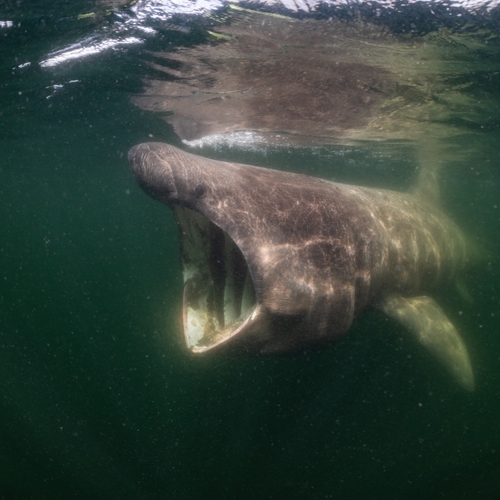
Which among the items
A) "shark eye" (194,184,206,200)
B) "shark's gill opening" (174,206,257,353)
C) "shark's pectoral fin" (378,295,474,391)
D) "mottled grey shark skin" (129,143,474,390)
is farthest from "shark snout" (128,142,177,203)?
"shark's pectoral fin" (378,295,474,391)

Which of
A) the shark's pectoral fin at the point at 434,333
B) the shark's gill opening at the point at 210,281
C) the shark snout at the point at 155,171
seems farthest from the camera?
the shark's pectoral fin at the point at 434,333

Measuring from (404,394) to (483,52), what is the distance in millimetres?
9913

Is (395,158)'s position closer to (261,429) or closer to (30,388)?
(261,429)

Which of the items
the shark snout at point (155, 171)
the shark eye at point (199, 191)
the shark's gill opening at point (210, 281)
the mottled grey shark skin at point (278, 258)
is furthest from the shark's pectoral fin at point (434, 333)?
the shark snout at point (155, 171)

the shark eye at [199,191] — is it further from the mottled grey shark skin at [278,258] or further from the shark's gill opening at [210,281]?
the shark's gill opening at [210,281]

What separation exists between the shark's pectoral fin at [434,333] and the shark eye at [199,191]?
10.8 feet

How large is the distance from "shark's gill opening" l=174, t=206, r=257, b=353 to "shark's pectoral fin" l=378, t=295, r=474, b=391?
2298mm

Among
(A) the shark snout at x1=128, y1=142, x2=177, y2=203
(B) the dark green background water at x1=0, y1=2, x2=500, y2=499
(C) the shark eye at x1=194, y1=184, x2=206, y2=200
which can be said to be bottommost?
(B) the dark green background water at x1=0, y1=2, x2=500, y2=499

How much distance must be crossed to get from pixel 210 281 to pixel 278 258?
1.04 metres

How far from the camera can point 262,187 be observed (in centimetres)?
448

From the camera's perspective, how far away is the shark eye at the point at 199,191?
385cm

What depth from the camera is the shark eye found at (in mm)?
3846

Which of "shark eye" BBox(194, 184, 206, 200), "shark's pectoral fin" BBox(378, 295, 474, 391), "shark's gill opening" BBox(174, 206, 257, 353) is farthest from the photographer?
"shark's pectoral fin" BBox(378, 295, 474, 391)

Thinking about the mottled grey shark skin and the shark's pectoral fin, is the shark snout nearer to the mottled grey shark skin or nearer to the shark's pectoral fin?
the mottled grey shark skin
